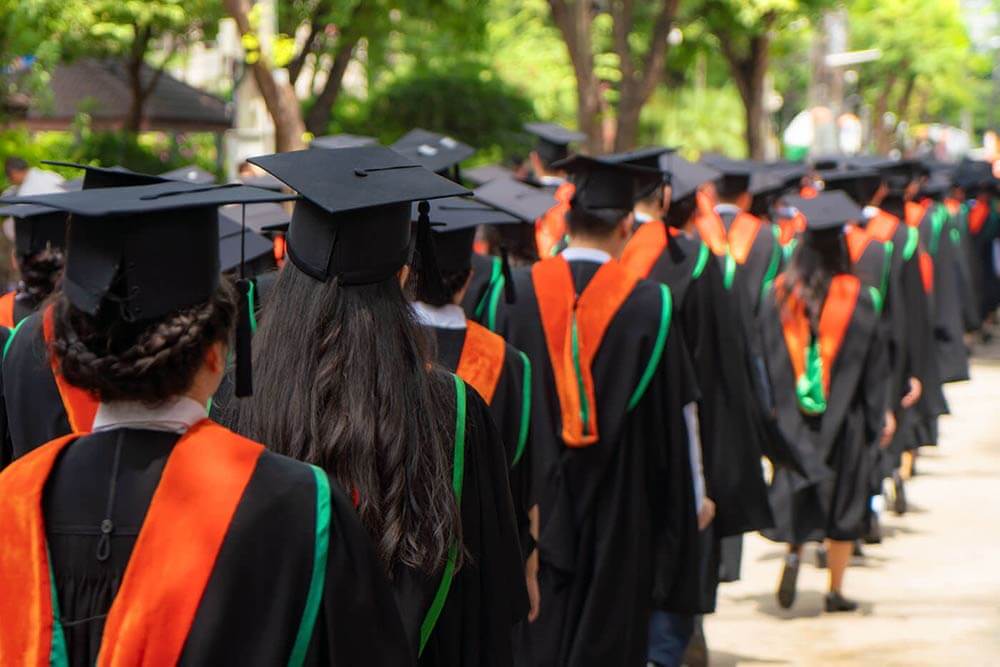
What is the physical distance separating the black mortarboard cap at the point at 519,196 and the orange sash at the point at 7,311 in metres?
2.19

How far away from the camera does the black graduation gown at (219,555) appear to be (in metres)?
2.66

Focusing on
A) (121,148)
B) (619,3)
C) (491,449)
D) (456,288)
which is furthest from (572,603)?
(619,3)

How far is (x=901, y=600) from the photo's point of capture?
Result: 322 inches

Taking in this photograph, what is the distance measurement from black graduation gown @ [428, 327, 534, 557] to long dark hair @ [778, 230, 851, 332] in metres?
3.45

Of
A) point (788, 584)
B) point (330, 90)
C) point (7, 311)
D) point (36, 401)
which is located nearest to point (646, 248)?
point (788, 584)

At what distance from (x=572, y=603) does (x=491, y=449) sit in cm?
235

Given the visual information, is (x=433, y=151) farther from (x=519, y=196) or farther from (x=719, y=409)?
(x=719, y=409)

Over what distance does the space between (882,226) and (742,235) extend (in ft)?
2.50

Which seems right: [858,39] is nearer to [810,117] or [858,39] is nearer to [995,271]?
[810,117]

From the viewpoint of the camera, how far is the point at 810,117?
28.5 m

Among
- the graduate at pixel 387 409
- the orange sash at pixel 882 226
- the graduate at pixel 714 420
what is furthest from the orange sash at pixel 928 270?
the graduate at pixel 387 409

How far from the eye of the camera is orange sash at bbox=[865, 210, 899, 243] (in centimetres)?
974

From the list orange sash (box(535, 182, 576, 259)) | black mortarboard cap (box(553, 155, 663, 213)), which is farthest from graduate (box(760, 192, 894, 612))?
black mortarboard cap (box(553, 155, 663, 213))

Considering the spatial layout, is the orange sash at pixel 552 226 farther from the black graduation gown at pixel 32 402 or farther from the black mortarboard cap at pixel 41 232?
the black graduation gown at pixel 32 402
